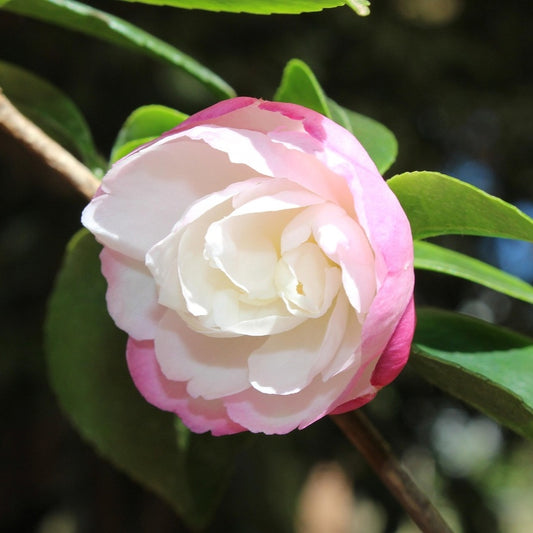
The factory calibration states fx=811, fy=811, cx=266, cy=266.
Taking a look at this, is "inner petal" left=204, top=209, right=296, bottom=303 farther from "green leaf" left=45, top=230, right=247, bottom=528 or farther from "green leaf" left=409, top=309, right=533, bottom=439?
"green leaf" left=45, top=230, right=247, bottom=528

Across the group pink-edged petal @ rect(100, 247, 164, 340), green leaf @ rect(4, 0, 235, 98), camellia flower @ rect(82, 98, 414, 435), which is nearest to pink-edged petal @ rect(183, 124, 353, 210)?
camellia flower @ rect(82, 98, 414, 435)

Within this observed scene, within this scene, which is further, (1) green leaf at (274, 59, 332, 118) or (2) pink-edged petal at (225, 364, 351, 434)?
(1) green leaf at (274, 59, 332, 118)

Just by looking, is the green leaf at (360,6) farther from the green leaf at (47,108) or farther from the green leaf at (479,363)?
the green leaf at (47,108)

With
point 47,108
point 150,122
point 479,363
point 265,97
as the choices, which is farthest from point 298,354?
point 265,97

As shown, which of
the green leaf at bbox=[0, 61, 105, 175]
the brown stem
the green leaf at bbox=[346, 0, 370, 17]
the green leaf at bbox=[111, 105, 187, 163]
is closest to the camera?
the green leaf at bbox=[346, 0, 370, 17]

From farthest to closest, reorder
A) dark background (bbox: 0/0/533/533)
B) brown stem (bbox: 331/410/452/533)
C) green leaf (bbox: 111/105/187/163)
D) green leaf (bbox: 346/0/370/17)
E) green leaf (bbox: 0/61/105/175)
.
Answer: dark background (bbox: 0/0/533/533)
green leaf (bbox: 0/61/105/175)
green leaf (bbox: 111/105/187/163)
brown stem (bbox: 331/410/452/533)
green leaf (bbox: 346/0/370/17)

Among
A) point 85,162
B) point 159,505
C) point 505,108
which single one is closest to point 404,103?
point 505,108

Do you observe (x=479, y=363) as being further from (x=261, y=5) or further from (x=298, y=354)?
(x=261, y=5)
